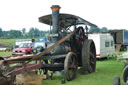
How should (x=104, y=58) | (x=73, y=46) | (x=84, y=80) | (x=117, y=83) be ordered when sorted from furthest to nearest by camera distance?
(x=104, y=58) < (x=73, y=46) < (x=84, y=80) < (x=117, y=83)

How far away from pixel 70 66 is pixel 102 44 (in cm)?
819

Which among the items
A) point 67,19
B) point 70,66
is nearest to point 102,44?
point 67,19

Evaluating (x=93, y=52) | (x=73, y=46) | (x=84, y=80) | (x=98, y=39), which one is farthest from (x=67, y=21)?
(x=98, y=39)

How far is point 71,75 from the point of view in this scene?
797cm

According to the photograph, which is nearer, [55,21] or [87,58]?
[55,21]

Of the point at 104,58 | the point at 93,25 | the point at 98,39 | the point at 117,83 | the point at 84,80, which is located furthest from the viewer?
the point at 104,58

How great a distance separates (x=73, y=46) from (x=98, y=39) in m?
6.53

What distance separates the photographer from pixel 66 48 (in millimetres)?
8234

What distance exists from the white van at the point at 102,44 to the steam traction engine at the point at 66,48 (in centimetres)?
517

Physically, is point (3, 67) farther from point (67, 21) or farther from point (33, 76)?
point (67, 21)

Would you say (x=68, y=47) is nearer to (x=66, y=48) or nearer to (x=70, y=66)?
(x=66, y=48)

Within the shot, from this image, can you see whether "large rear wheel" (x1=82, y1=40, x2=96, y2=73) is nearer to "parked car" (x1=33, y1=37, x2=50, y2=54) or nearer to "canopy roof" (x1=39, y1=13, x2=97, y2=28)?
"canopy roof" (x1=39, y1=13, x2=97, y2=28)

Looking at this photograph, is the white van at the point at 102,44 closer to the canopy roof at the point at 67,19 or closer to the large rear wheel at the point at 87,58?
the large rear wheel at the point at 87,58

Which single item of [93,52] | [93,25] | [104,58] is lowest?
[104,58]
